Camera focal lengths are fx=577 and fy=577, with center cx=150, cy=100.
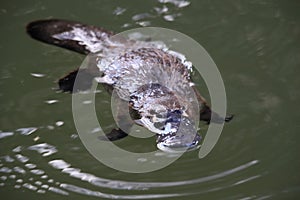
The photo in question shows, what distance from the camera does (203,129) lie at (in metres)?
2.99

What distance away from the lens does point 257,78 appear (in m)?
3.37

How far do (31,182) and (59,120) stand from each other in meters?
0.42

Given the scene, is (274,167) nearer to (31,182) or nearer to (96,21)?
(31,182)

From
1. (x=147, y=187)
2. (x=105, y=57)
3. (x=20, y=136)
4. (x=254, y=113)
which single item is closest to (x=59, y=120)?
(x=20, y=136)

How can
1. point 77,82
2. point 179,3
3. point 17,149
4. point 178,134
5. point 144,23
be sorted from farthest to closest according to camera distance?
point 179,3 → point 144,23 → point 77,82 → point 17,149 → point 178,134

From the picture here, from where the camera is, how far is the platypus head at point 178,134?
279 cm

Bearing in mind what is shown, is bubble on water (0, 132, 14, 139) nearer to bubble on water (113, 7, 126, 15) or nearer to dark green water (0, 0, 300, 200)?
dark green water (0, 0, 300, 200)

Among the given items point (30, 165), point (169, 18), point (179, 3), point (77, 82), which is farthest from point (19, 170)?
point (179, 3)

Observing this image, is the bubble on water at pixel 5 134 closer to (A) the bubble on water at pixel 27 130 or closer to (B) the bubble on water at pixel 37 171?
(A) the bubble on water at pixel 27 130

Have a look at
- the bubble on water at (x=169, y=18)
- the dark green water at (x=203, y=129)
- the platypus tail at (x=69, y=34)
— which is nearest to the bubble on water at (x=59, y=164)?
the dark green water at (x=203, y=129)

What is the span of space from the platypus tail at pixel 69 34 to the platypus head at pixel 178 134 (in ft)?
2.47

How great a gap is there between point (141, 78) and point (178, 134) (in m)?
0.38

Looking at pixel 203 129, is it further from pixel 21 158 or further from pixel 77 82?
pixel 21 158

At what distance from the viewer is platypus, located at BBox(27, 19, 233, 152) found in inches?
111
